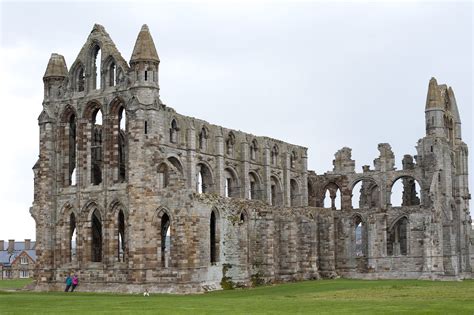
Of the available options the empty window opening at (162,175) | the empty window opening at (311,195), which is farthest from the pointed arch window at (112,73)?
the empty window opening at (311,195)

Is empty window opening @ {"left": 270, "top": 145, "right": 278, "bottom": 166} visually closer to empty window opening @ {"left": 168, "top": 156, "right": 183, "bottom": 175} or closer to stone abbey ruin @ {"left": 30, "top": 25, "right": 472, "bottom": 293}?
stone abbey ruin @ {"left": 30, "top": 25, "right": 472, "bottom": 293}

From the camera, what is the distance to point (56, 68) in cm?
5803

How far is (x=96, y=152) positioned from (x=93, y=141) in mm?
1567

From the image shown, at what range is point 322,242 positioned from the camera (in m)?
70.4

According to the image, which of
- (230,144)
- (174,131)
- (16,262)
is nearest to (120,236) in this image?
(174,131)

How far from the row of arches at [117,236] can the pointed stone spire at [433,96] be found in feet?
73.2

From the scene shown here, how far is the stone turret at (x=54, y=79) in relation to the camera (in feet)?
190

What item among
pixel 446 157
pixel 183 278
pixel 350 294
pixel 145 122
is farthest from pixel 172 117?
pixel 446 157

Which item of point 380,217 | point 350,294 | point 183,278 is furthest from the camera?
point 380,217

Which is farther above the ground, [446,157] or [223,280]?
[446,157]

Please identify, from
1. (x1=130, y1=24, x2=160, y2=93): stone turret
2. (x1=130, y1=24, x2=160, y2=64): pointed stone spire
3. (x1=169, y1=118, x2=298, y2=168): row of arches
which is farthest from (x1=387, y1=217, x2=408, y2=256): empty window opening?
(x1=130, y1=24, x2=160, y2=64): pointed stone spire

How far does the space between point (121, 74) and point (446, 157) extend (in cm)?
2860

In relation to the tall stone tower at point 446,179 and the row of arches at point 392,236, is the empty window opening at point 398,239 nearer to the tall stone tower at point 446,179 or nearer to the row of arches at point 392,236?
the row of arches at point 392,236

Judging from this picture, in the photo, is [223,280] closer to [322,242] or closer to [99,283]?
[99,283]
